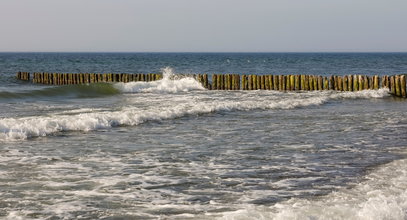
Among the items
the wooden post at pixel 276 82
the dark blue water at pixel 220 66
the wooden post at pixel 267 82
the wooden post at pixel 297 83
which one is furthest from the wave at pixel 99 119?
the dark blue water at pixel 220 66

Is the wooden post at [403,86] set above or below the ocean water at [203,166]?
above

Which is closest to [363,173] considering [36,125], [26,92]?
[36,125]

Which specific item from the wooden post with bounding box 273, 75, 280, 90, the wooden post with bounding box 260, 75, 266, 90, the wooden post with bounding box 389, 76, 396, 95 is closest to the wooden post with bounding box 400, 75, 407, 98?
the wooden post with bounding box 389, 76, 396, 95

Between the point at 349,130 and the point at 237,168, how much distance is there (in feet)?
18.7

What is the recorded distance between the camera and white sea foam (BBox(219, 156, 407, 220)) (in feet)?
20.9

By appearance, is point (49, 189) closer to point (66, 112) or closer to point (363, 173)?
point (363, 173)

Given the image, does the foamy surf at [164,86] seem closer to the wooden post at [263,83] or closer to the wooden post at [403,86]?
the wooden post at [263,83]

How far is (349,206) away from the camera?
675 centimetres

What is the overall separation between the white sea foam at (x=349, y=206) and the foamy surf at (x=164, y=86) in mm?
23223

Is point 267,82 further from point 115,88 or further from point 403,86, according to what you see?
point 115,88

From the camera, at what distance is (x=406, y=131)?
46.6 ft

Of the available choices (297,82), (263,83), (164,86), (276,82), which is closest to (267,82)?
(263,83)

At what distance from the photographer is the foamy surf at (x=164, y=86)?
3118 centimetres

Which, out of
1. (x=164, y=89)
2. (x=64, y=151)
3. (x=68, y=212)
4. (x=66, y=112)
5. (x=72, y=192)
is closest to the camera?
(x=68, y=212)
